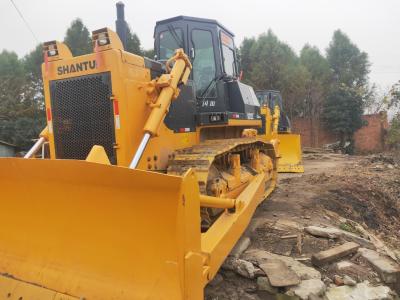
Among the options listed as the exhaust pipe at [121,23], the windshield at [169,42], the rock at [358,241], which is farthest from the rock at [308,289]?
the windshield at [169,42]

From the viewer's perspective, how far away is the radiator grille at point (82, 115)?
4.12 metres

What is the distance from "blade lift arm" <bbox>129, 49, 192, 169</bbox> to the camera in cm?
392

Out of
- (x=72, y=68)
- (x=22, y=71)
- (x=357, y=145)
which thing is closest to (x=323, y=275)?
(x=72, y=68)

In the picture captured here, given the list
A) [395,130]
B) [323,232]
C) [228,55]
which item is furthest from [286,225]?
[395,130]

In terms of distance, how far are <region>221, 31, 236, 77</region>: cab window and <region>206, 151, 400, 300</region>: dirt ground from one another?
7.32 feet

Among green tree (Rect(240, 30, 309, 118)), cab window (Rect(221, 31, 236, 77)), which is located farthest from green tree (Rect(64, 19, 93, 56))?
cab window (Rect(221, 31, 236, 77))

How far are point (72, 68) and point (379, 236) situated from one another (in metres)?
5.27

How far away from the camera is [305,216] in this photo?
244 inches

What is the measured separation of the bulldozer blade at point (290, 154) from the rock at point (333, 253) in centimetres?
736

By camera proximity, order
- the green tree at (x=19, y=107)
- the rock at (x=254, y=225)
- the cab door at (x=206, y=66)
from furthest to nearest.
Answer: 1. the green tree at (x=19, y=107)
2. the cab door at (x=206, y=66)
3. the rock at (x=254, y=225)

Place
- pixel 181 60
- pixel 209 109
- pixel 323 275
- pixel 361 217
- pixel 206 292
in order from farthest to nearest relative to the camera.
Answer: pixel 361 217
pixel 209 109
pixel 181 60
pixel 323 275
pixel 206 292

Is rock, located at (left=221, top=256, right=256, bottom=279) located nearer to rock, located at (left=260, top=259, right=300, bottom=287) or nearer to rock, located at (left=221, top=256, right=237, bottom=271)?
rock, located at (left=221, top=256, right=237, bottom=271)

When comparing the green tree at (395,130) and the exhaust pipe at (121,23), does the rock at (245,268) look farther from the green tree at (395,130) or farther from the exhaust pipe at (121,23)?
the green tree at (395,130)

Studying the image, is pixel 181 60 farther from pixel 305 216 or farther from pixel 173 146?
pixel 305 216
